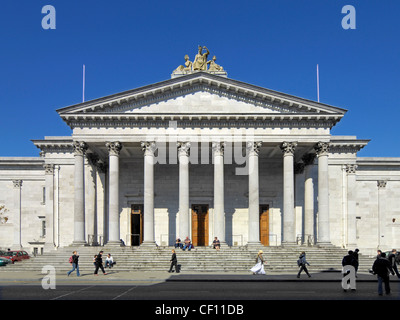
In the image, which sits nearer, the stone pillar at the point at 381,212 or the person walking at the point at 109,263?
the person walking at the point at 109,263

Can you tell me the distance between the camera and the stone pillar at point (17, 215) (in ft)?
182

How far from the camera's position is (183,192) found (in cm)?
3891

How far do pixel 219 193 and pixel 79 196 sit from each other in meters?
11.2

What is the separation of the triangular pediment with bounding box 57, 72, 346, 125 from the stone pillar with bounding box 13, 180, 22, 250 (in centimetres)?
2173

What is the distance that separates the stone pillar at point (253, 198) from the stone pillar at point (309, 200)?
212 inches

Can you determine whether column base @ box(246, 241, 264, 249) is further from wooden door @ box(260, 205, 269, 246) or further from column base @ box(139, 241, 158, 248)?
column base @ box(139, 241, 158, 248)

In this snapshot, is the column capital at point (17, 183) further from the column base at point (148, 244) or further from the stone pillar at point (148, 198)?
the column base at point (148, 244)

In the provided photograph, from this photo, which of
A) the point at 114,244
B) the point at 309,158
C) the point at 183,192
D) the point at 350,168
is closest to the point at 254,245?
the point at 183,192

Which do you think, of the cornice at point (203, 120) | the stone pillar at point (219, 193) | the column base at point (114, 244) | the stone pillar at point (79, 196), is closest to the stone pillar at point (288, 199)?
the cornice at point (203, 120)

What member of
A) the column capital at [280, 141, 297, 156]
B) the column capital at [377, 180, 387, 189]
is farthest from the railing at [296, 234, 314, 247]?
the column capital at [377, 180, 387, 189]

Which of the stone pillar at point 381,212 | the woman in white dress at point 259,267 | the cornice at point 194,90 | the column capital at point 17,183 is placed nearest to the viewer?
the woman in white dress at point 259,267

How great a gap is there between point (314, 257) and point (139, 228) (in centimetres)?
1740
